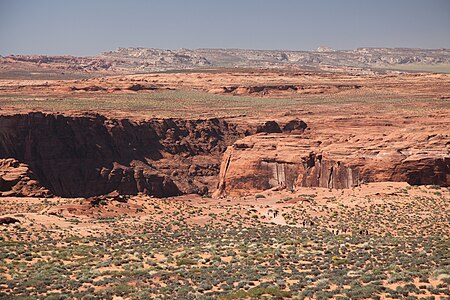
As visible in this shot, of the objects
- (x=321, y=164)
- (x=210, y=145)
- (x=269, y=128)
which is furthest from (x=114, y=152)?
(x=321, y=164)

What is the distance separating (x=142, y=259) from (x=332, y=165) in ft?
64.2

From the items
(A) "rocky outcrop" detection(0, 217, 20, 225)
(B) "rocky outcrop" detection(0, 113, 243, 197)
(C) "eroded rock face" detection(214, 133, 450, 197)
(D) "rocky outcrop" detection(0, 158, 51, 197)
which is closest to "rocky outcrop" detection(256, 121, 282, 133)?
(B) "rocky outcrop" detection(0, 113, 243, 197)

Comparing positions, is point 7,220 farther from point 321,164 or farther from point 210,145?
point 210,145

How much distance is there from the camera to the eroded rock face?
36.0 metres

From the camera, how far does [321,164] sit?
3919 centimetres

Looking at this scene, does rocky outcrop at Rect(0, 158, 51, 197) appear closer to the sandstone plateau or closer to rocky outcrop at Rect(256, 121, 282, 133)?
the sandstone plateau

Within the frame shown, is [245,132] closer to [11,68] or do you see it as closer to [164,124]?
[164,124]

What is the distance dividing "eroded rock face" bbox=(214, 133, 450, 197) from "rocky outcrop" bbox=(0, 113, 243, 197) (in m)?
5.46

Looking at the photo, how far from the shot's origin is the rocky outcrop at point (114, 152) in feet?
149

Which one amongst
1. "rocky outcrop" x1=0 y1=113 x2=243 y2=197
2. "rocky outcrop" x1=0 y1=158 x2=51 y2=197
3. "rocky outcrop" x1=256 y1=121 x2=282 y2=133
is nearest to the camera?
"rocky outcrop" x1=0 y1=158 x2=51 y2=197

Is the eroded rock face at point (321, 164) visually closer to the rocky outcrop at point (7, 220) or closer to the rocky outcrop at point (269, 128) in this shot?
the rocky outcrop at point (269, 128)

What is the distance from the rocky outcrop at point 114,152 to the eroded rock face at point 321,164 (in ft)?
17.9

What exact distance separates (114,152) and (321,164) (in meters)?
18.8

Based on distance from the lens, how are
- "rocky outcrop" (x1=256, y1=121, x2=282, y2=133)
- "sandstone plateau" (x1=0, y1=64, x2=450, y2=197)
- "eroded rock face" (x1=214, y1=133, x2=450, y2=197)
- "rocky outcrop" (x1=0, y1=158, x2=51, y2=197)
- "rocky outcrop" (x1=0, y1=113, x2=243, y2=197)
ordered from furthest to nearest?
"rocky outcrop" (x1=256, y1=121, x2=282, y2=133), "rocky outcrop" (x1=0, y1=113, x2=243, y2=197), "sandstone plateau" (x1=0, y1=64, x2=450, y2=197), "eroded rock face" (x1=214, y1=133, x2=450, y2=197), "rocky outcrop" (x1=0, y1=158, x2=51, y2=197)
